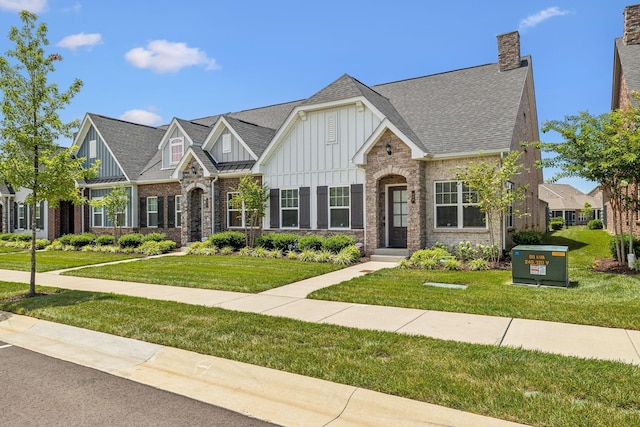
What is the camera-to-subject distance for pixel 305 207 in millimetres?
17969

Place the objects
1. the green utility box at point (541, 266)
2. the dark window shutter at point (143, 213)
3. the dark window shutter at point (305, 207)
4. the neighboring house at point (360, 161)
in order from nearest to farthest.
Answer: the green utility box at point (541, 266)
the neighboring house at point (360, 161)
the dark window shutter at point (305, 207)
the dark window shutter at point (143, 213)

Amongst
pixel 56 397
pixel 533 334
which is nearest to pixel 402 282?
pixel 533 334

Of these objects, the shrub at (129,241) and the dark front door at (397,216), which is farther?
the shrub at (129,241)

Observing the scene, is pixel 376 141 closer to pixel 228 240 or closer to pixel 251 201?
pixel 251 201

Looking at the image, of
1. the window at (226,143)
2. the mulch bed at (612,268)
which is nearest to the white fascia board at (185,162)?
the window at (226,143)

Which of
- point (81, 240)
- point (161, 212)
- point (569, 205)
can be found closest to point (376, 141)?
point (161, 212)

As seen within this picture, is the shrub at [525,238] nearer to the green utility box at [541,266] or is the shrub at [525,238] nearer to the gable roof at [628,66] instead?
the gable roof at [628,66]

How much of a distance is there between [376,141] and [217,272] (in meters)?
7.60

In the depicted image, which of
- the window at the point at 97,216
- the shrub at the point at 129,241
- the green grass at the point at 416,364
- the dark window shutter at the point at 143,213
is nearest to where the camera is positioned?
the green grass at the point at 416,364

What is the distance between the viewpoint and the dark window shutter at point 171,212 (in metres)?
22.2


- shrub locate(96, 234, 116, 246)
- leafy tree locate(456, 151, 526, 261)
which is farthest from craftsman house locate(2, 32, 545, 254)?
shrub locate(96, 234, 116, 246)

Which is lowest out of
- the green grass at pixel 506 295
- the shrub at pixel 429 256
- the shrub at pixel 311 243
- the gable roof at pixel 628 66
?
the green grass at pixel 506 295

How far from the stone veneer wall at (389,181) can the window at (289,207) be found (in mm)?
3654

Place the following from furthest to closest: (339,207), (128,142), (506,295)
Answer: (128,142)
(339,207)
(506,295)
